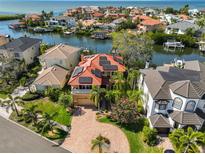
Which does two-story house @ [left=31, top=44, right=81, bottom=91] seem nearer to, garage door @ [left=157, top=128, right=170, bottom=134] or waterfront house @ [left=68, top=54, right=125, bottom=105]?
waterfront house @ [left=68, top=54, right=125, bottom=105]

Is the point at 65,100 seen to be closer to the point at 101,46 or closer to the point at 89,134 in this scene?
the point at 89,134

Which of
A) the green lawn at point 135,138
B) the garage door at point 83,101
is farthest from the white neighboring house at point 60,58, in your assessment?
the green lawn at point 135,138

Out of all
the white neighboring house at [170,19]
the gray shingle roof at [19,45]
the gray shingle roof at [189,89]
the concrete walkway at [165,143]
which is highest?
the white neighboring house at [170,19]

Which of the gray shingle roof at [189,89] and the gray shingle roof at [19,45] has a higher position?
the gray shingle roof at [19,45]

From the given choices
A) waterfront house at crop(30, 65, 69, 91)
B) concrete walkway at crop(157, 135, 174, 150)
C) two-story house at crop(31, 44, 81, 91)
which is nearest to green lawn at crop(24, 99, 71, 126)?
waterfront house at crop(30, 65, 69, 91)

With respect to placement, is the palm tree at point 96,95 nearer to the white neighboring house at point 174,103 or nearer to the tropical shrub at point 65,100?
the tropical shrub at point 65,100

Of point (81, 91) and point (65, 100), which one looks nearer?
point (65, 100)

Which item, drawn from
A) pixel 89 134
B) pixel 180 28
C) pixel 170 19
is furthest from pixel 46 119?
pixel 170 19
